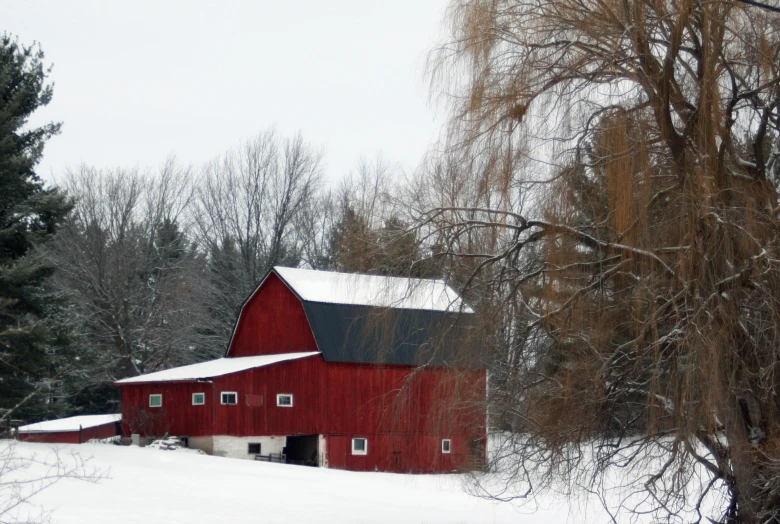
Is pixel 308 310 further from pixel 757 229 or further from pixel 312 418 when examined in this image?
pixel 757 229

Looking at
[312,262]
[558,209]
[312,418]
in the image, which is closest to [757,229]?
[558,209]

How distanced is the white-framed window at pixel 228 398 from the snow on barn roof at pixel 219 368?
0.66 m

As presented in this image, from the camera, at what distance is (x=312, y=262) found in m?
53.1

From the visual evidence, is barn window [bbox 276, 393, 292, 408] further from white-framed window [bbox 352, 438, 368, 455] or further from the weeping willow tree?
the weeping willow tree

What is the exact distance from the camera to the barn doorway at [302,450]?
3172 centimetres

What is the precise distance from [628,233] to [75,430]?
93.6 feet

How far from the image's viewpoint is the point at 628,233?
1002cm

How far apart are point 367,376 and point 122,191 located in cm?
2357

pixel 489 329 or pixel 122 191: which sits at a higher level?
Result: pixel 122 191

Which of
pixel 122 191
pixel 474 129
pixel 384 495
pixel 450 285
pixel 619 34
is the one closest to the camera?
pixel 619 34

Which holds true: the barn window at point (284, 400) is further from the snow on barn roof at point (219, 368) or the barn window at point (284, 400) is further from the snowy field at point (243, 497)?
the snowy field at point (243, 497)

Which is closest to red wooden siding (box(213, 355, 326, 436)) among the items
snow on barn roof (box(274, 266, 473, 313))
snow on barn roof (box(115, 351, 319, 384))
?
snow on barn roof (box(115, 351, 319, 384))

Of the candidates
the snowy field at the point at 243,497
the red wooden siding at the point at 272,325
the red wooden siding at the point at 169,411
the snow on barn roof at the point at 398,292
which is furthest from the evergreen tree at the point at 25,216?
the snow on barn roof at the point at 398,292

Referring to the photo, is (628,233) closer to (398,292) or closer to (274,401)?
(398,292)
